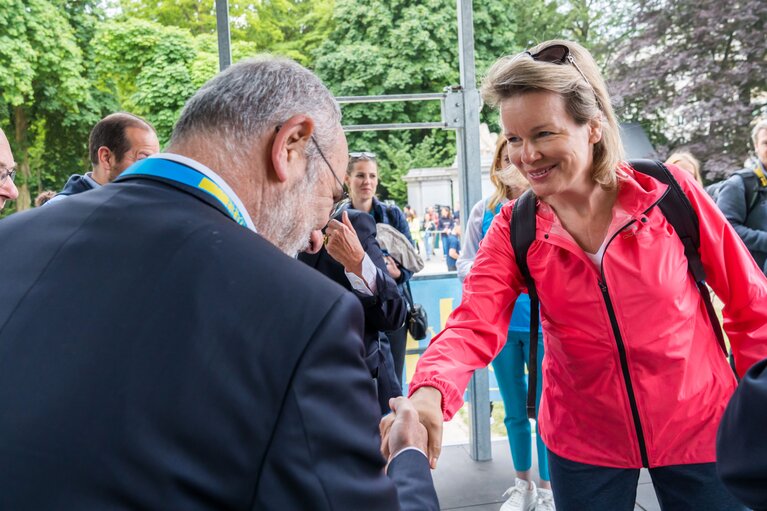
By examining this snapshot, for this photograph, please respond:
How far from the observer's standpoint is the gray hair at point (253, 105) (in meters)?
1.26

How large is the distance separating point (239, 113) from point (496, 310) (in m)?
1.15

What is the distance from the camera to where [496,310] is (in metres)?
2.11

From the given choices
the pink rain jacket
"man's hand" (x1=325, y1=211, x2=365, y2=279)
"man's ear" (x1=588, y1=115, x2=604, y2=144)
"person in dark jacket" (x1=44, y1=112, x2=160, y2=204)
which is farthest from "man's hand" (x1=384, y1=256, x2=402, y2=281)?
"man's ear" (x1=588, y1=115, x2=604, y2=144)

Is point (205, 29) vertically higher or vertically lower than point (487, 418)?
higher

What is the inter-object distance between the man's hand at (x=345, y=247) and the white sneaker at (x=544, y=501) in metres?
1.87

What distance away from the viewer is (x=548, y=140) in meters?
2.04

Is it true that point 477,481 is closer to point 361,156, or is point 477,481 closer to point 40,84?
point 361,156

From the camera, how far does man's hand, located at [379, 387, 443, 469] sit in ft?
5.83

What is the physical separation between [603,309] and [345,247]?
1506mm

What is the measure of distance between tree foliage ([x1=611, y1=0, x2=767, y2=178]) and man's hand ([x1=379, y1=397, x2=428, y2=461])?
1977 centimetres

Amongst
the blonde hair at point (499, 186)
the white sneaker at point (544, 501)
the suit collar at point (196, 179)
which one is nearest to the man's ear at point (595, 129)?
the suit collar at point (196, 179)

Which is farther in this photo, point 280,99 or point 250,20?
point 250,20

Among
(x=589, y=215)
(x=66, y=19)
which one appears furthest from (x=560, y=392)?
(x=66, y=19)

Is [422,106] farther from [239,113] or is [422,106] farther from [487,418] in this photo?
[239,113]
